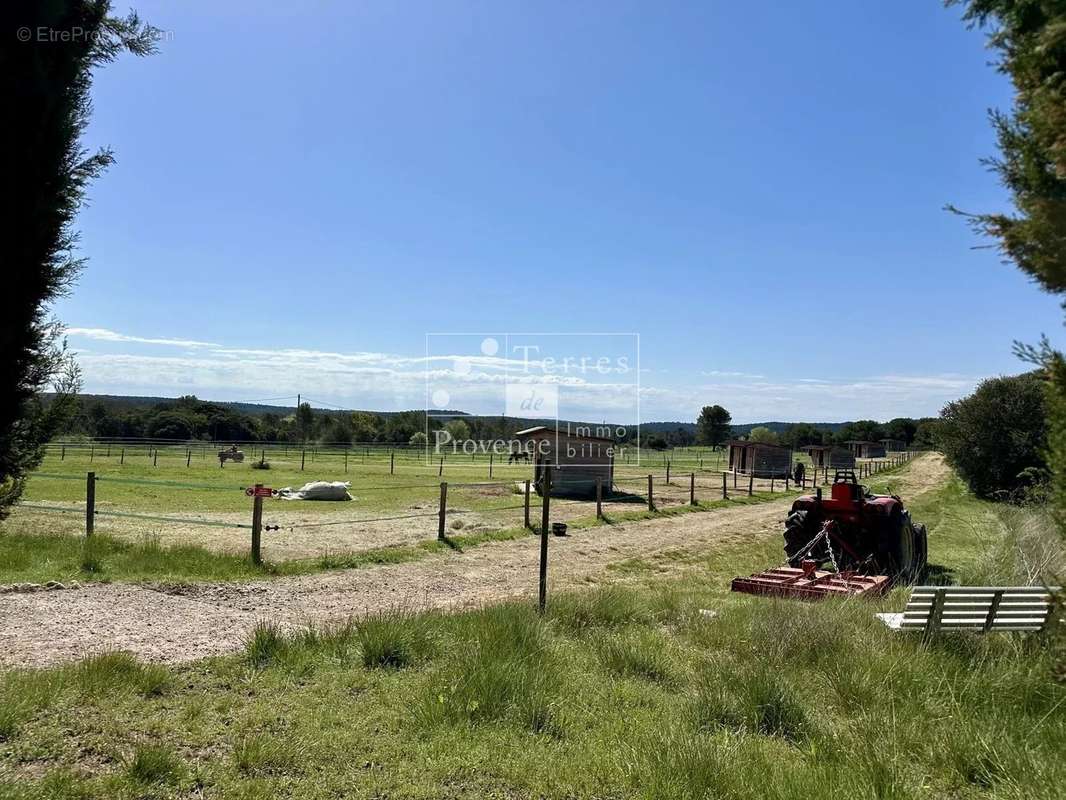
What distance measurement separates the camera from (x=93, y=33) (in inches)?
166

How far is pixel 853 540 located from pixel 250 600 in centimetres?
909

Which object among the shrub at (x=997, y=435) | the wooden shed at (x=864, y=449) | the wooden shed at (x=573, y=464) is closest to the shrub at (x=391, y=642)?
the wooden shed at (x=573, y=464)

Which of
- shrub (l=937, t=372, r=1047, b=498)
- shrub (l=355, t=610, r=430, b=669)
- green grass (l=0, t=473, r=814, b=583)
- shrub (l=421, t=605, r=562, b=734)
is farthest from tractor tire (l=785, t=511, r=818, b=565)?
shrub (l=937, t=372, r=1047, b=498)

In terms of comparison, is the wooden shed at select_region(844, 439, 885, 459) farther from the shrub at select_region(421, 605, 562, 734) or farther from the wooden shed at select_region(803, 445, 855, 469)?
the shrub at select_region(421, 605, 562, 734)

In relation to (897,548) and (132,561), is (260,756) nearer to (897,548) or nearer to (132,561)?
(132,561)

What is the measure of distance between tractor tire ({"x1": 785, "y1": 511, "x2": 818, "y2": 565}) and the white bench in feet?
19.5

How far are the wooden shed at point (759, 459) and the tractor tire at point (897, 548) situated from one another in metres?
33.7

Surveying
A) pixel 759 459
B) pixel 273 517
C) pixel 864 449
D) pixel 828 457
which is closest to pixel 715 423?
pixel 864 449

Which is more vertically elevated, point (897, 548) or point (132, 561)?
point (897, 548)

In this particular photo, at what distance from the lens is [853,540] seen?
11227 millimetres

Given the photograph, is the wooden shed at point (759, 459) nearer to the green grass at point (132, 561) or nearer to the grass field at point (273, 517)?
the grass field at point (273, 517)

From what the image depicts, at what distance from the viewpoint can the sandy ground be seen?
5.94 m

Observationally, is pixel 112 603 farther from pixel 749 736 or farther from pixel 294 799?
pixel 749 736

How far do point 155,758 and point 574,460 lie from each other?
24404 mm
